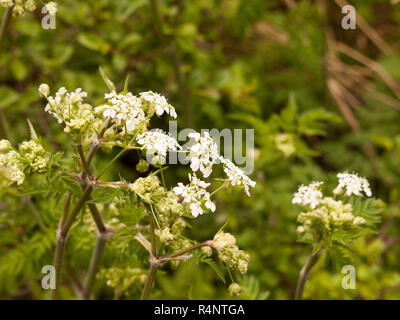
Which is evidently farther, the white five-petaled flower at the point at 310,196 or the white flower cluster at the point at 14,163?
the white five-petaled flower at the point at 310,196

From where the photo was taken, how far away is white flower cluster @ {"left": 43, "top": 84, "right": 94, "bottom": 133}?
1512mm

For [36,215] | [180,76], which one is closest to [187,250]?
[36,215]

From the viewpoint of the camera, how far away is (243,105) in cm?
374

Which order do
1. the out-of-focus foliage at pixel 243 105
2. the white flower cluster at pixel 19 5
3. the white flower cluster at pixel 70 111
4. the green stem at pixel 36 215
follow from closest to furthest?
the white flower cluster at pixel 70 111, the white flower cluster at pixel 19 5, the green stem at pixel 36 215, the out-of-focus foliage at pixel 243 105

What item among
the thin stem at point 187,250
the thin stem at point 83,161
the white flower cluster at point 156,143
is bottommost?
the thin stem at point 187,250

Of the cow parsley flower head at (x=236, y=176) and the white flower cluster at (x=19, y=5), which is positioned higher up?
the white flower cluster at (x=19, y=5)

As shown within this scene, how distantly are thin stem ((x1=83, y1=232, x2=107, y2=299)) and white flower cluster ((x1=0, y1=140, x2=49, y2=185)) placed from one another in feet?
1.67

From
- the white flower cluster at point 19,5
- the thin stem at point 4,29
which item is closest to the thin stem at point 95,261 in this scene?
the thin stem at point 4,29

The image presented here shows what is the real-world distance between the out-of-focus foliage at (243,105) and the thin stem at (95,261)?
0.26m

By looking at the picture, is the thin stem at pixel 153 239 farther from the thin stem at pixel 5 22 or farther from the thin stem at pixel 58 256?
the thin stem at pixel 5 22

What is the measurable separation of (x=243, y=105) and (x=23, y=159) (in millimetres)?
2441

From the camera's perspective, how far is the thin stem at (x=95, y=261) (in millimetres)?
1954
